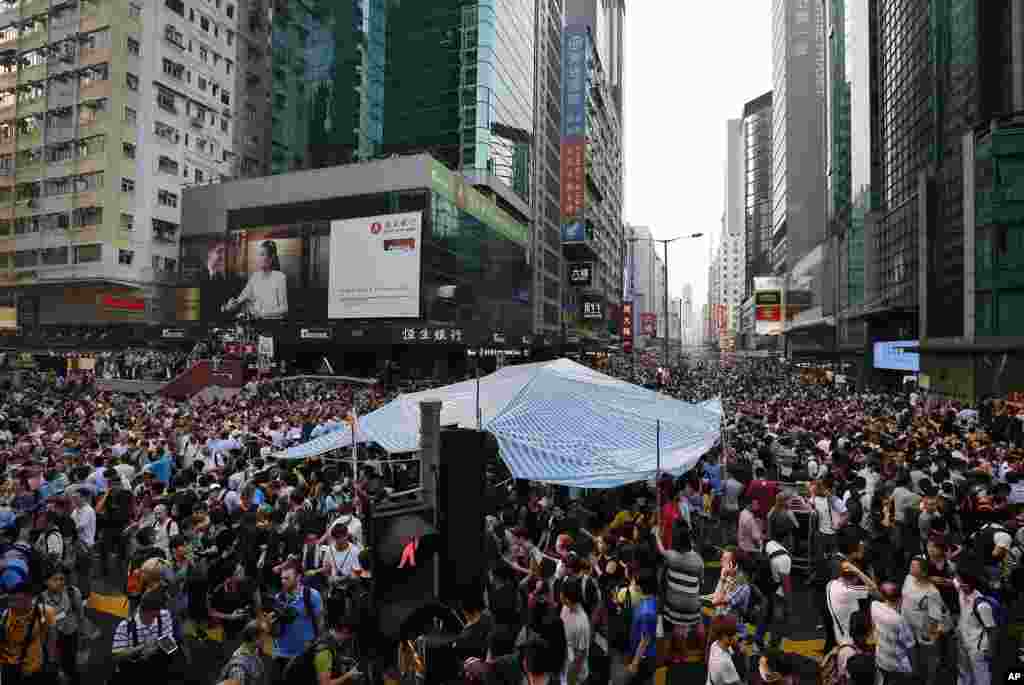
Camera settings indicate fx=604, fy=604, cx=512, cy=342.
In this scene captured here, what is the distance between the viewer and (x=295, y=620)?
609 cm

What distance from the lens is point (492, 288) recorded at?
5944 centimetres

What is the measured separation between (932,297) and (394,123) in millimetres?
51073

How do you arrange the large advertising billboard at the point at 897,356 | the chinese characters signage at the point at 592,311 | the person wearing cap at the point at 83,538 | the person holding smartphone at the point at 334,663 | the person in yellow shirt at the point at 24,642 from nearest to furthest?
1. the person holding smartphone at the point at 334,663
2. the person in yellow shirt at the point at 24,642
3. the person wearing cap at the point at 83,538
4. the large advertising billboard at the point at 897,356
5. the chinese characters signage at the point at 592,311

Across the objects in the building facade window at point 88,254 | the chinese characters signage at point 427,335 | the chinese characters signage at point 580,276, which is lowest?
the chinese characters signage at point 427,335

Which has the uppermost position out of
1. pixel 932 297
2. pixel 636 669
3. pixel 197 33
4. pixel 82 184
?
pixel 197 33

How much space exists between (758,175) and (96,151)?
179990 millimetres

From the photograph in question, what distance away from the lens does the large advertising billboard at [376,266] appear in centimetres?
4694

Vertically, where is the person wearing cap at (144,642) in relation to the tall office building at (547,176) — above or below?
below

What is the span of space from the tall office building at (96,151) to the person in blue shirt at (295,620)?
190ft

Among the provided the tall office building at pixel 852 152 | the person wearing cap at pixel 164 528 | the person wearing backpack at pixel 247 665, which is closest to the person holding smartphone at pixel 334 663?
the person wearing backpack at pixel 247 665

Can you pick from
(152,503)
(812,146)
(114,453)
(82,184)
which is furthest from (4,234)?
(812,146)

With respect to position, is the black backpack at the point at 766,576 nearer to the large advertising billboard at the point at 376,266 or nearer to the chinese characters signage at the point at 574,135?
the large advertising billboard at the point at 376,266

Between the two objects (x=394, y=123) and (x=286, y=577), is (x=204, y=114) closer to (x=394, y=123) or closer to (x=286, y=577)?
(x=394, y=123)

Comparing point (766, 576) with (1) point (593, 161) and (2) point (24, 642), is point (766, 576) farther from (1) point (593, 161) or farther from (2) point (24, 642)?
(1) point (593, 161)
